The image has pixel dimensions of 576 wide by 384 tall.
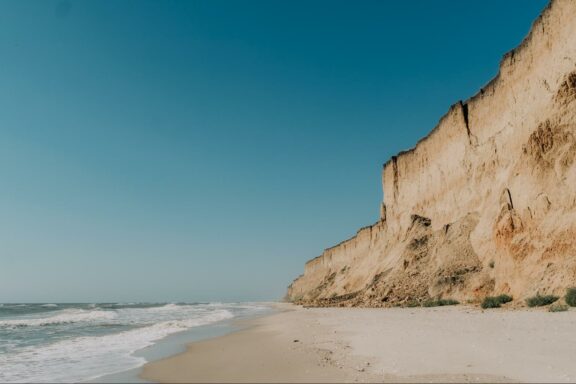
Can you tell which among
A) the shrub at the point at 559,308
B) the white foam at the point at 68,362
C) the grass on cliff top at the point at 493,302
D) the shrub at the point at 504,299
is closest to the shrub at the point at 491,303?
the grass on cliff top at the point at 493,302

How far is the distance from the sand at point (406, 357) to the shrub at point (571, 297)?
5.94 feet

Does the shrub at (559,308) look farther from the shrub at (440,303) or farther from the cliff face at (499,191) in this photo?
the shrub at (440,303)

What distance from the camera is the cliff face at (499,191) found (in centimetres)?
1599

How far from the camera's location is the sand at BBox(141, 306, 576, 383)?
18.4 feet

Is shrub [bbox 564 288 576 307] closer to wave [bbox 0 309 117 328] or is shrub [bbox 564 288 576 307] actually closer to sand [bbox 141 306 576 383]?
sand [bbox 141 306 576 383]

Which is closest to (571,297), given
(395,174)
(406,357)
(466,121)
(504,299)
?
(504,299)

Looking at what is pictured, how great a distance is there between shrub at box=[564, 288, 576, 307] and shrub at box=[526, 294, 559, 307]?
0.84m

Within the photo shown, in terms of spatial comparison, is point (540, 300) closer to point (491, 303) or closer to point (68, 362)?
point (491, 303)

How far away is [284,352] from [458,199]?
23.9 meters

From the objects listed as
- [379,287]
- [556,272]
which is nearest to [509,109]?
[556,272]

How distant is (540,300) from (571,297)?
1.28m

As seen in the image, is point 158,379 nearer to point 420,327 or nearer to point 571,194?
point 420,327

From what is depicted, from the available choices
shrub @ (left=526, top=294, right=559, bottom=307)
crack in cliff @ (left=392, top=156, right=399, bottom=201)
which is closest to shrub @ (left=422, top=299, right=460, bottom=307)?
shrub @ (left=526, top=294, right=559, bottom=307)

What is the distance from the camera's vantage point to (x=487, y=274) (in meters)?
19.3
